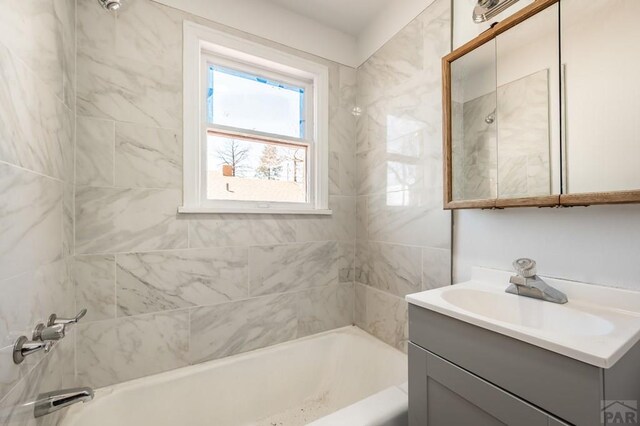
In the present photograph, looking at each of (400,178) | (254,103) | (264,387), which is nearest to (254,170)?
(254,103)

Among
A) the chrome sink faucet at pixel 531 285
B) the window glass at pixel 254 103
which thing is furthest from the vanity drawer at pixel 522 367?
the window glass at pixel 254 103

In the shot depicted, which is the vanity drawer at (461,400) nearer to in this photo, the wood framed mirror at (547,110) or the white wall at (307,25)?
the wood framed mirror at (547,110)

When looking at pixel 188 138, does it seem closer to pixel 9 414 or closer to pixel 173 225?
pixel 173 225

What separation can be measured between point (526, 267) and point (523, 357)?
44 cm

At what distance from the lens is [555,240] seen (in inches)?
40.1

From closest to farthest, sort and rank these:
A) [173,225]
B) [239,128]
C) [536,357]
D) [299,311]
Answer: [536,357] < [173,225] < [239,128] < [299,311]

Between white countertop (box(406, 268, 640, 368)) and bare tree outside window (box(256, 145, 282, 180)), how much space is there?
120 centimetres

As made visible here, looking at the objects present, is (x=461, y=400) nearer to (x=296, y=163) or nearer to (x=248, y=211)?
(x=248, y=211)

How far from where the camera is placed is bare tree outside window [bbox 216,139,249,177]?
169cm

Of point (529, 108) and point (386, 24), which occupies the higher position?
point (386, 24)

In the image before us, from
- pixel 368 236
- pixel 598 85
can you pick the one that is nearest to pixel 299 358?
pixel 368 236

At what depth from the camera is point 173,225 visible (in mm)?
1464

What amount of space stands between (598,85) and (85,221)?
2120mm

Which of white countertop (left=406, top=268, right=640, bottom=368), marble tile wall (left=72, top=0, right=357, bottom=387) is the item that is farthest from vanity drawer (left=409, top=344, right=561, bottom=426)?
marble tile wall (left=72, top=0, right=357, bottom=387)
